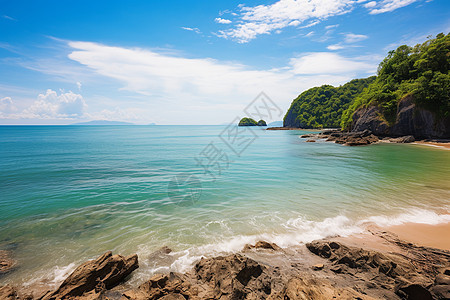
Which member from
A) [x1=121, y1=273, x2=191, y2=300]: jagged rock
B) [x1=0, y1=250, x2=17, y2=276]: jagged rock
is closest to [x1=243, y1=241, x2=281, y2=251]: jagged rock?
[x1=121, y1=273, x2=191, y2=300]: jagged rock

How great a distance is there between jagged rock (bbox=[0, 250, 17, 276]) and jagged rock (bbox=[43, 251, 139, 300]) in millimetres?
3020

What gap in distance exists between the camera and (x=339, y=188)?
13.2m

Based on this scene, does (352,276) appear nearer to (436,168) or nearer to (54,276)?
(54,276)

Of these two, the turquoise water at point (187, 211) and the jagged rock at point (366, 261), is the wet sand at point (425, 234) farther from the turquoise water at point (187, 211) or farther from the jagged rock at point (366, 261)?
the jagged rock at point (366, 261)

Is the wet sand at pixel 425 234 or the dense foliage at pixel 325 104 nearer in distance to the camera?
the wet sand at pixel 425 234

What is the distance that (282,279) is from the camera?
4.74m

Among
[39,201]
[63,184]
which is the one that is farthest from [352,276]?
[63,184]

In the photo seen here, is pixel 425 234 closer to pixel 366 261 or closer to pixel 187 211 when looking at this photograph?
pixel 366 261

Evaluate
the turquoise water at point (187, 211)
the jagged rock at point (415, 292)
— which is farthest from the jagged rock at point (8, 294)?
the jagged rock at point (415, 292)

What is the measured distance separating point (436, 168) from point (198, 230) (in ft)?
76.7

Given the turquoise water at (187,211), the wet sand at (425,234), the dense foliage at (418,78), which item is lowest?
the turquoise water at (187,211)

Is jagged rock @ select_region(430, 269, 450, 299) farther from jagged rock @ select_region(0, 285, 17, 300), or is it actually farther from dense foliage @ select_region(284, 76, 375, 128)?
dense foliage @ select_region(284, 76, 375, 128)

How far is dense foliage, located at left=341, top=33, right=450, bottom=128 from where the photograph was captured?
36.8m

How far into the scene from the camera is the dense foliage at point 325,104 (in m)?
113
